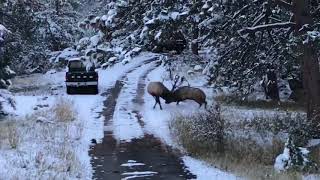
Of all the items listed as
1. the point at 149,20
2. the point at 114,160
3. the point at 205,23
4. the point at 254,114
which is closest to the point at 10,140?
the point at 114,160

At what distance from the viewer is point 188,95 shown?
24.6m

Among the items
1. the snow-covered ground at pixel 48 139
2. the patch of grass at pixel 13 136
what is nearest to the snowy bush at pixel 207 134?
the snow-covered ground at pixel 48 139

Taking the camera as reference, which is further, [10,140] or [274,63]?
[274,63]

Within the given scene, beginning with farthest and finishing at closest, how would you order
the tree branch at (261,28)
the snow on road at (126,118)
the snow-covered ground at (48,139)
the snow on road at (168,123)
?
the snow on road at (126,118), the tree branch at (261,28), the snow on road at (168,123), the snow-covered ground at (48,139)

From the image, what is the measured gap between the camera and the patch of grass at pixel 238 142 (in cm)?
1416

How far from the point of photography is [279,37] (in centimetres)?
1912

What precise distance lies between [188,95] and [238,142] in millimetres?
7067

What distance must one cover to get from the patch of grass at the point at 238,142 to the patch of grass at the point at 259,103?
203 inches

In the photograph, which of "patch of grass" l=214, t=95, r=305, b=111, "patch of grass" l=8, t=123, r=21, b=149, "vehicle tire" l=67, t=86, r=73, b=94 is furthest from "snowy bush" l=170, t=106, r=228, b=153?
"vehicle tire" l=67, t=86, r=73, b=94

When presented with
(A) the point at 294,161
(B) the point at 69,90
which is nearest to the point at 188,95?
(B) the point at 69,90

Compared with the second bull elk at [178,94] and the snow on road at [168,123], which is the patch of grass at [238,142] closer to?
the snow on road at [168,123]

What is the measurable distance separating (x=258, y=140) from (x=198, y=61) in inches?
244

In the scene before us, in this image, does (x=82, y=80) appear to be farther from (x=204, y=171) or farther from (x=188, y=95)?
(x=204, y=171)

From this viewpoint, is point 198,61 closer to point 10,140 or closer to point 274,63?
point 274,63
